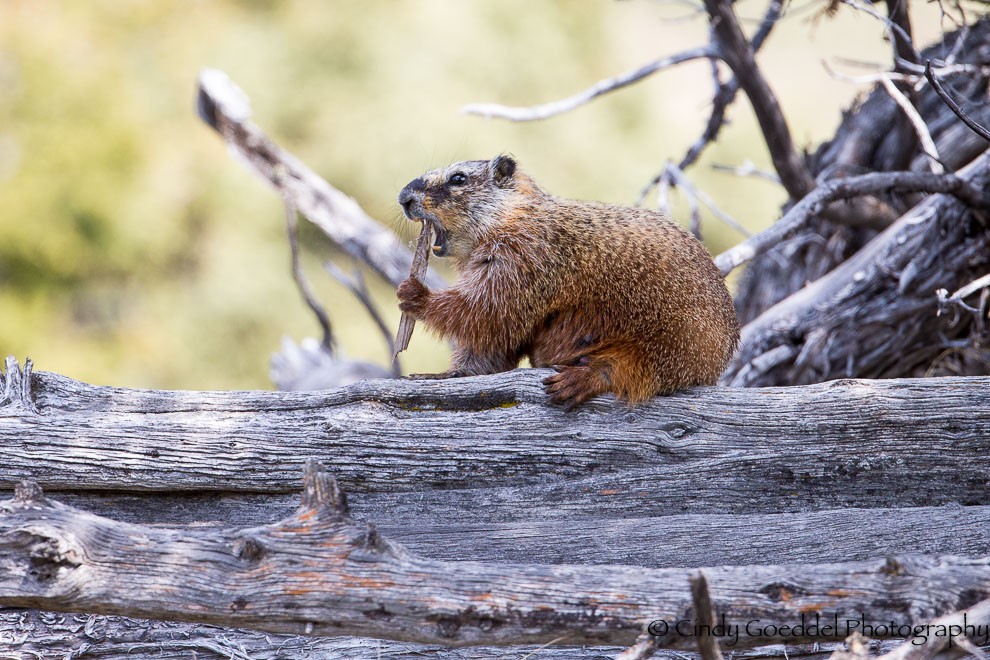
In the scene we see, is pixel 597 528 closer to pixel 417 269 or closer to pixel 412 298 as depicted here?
pixel 412 298

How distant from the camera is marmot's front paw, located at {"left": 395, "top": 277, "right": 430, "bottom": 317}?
466 cm

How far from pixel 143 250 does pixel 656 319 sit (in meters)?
15.9

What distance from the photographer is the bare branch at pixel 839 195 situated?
208 inches

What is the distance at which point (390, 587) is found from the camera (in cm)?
278

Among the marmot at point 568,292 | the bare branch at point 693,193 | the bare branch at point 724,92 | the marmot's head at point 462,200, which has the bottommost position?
the marmot at point 568,292

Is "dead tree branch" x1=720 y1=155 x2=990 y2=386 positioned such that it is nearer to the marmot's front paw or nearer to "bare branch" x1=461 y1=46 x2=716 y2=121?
"bare branch" x1=461 y1=46 x2=716 y2=121

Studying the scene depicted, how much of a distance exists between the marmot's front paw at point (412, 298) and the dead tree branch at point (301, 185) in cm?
329

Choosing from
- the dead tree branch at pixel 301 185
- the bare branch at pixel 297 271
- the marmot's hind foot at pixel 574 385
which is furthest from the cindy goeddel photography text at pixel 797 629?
the bare branch at pixel 297 271

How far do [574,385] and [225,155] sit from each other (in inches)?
651

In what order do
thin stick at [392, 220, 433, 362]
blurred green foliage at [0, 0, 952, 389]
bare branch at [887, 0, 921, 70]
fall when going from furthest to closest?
1. blurred green foliage at [0, 0, 952, 389]
2. bare branch at [887, 0, 921, 70]
3. thin stick at [392, 220, 433, 362]

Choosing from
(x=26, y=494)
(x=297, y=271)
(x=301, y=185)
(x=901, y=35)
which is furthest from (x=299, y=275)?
(x=26, y=494)

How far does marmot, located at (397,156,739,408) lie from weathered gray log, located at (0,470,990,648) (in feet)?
4.43

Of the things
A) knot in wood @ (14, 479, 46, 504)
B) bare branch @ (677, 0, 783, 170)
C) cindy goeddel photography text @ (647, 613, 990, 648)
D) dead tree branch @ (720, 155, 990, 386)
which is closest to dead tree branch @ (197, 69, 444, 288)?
bare branch @ (677, 0, 783, 170)

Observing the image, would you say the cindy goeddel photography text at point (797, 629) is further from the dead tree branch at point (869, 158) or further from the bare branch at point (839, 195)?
the dead tree branch at point (869, 158)
